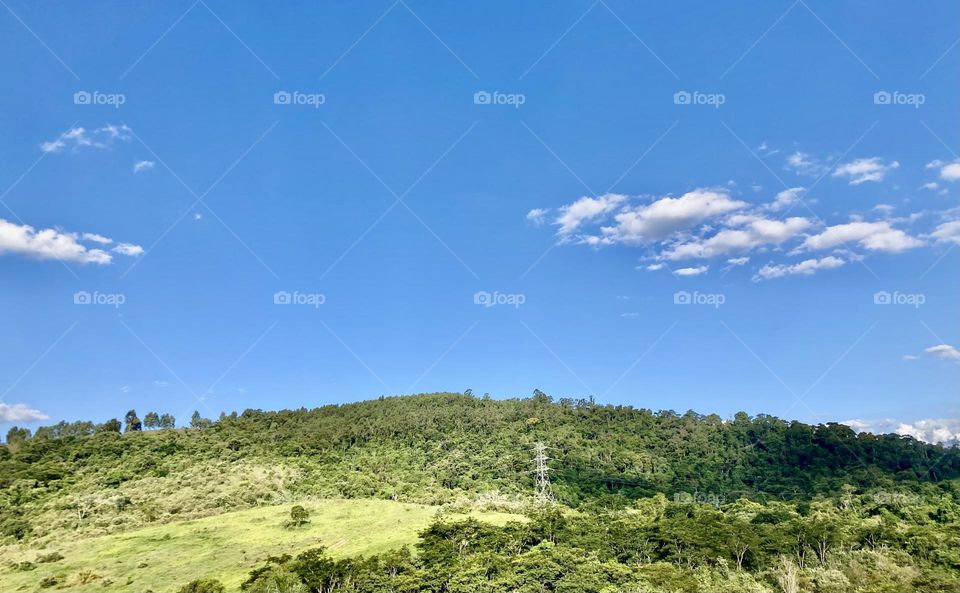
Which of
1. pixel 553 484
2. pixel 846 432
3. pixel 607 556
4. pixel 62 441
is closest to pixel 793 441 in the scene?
pixel 846 432

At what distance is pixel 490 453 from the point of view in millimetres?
155500

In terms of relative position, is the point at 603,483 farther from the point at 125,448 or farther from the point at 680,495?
the point at 125,448

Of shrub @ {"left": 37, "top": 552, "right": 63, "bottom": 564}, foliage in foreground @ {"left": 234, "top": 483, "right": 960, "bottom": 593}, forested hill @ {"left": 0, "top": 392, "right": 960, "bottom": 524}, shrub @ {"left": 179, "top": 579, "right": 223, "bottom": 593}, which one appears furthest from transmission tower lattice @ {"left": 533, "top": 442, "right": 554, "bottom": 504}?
shrub @ {"left": 37, "top": 552, "right": 63, "bottom": 564}

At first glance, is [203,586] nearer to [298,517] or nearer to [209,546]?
[209,546]

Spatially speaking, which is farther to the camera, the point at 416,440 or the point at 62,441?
the point at 416,440

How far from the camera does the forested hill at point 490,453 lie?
133625mm

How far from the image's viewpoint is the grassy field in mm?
73250

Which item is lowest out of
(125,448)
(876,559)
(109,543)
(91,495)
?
(876,559)

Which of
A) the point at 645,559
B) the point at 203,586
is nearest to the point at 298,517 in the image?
the point at 203,586

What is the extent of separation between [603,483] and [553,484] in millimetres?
12598

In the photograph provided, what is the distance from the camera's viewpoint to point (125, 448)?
150m

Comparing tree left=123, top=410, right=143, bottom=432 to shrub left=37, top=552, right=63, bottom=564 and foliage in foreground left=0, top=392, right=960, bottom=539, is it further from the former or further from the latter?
shrub left=37, top=552, right=63, bottom=564

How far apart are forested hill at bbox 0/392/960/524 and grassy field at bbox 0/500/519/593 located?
2198 cm

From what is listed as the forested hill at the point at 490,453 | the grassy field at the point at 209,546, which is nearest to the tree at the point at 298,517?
the grassy field at the point at 209,546
